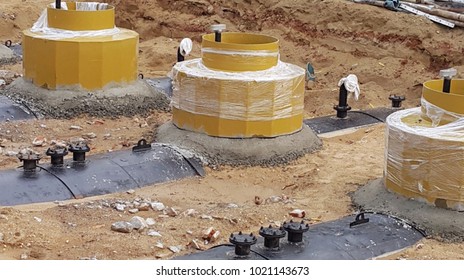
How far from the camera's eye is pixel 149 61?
16.6 m

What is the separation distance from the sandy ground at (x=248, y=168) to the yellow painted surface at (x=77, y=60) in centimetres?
60

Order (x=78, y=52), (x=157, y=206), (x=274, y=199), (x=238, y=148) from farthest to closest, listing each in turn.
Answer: (x=78, y=52) < (x=238, y=148) < (x=274, y=199) < (x=157, y=206)

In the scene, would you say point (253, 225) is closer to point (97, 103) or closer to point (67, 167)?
point (67, 167)

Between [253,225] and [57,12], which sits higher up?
[57,12]

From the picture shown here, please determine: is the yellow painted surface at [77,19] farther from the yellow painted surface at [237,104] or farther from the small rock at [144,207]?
the small rock at [144,207]

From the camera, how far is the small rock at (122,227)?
7355 millimetres

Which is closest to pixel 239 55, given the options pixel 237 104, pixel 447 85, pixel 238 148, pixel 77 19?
pixel 237 104

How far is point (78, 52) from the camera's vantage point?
11.3 m

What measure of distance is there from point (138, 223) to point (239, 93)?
8.59ft

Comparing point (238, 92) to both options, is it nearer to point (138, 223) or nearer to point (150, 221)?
point (150, 221)

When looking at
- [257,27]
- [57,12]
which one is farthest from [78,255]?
[257,27]

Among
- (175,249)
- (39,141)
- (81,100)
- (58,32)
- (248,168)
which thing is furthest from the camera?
(58,32)

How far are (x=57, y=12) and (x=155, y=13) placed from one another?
7380 millimetres

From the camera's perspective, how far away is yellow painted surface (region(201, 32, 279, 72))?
380 inches
